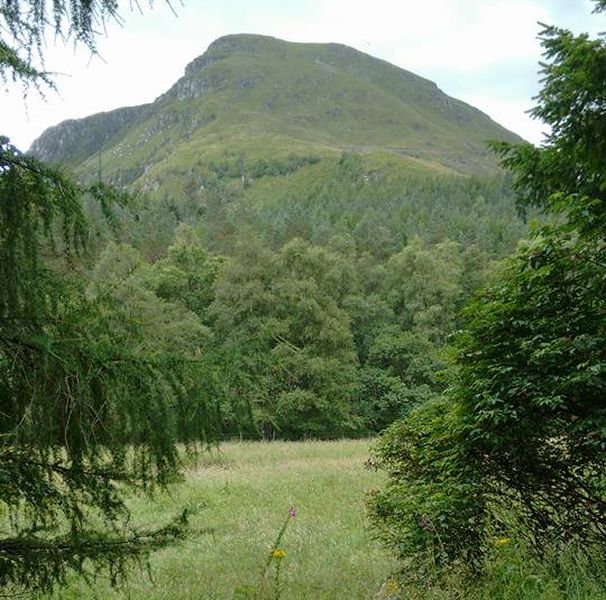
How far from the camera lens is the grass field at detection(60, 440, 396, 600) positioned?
6.30m

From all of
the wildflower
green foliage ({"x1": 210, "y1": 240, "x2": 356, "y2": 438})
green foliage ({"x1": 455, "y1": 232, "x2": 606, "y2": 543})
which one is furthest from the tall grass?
green foliage ({"x1": 210, "y1": 240, "x2": 356, "y2": 438})

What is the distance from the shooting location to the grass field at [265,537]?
6.30 meters

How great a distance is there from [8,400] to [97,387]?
19.5 inches

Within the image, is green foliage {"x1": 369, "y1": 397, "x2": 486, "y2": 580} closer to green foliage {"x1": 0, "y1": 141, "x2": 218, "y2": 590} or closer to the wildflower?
the wildflower

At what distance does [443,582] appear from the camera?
503 centimetres

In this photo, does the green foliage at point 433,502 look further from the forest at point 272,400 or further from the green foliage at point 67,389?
the green foliage at point 67,389

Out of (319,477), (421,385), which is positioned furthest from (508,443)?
(421,385)

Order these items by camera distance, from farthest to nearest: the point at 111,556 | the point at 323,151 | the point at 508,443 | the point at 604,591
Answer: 1. the point at 323,151
2. the point at 508,443
3. the point at 604,591
4. the point at 111,556

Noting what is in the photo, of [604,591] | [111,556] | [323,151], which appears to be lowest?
[604,591]

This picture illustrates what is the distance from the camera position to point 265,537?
29.4 feet

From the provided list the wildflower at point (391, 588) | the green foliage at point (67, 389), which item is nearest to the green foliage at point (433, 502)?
the wildflower at point (391, 588)

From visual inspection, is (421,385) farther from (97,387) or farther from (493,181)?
(493,181)

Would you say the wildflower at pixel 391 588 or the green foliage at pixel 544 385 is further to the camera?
the wildflower at pixel 391 588

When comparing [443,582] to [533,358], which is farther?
[443,582]
